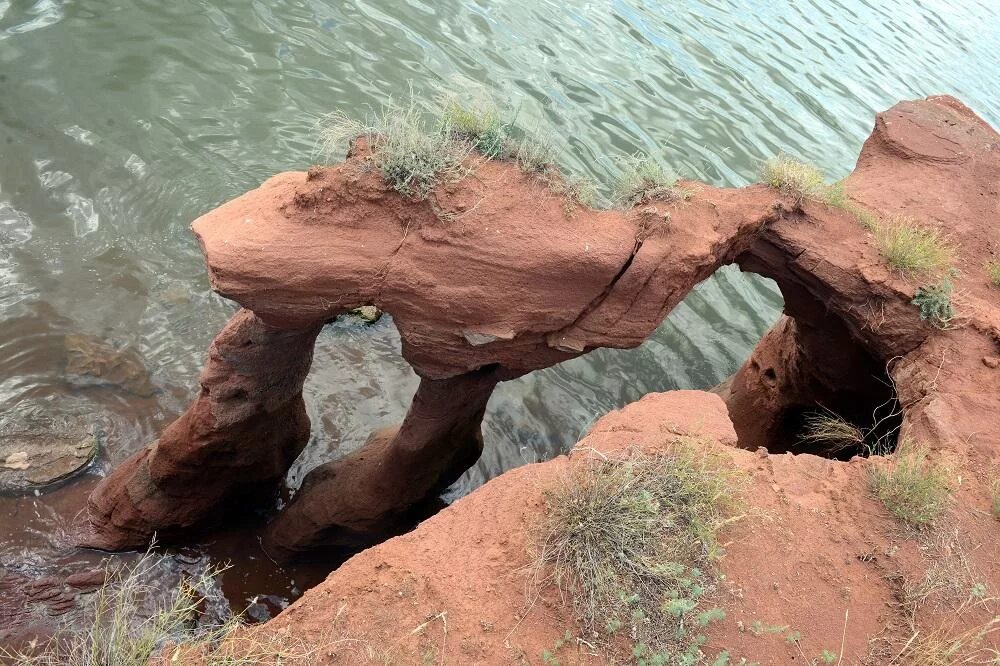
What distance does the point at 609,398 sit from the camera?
9398 millimetres

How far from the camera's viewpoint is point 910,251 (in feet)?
19.6

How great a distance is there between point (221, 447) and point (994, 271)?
6.84m

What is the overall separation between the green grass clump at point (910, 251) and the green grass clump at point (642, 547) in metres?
3.00

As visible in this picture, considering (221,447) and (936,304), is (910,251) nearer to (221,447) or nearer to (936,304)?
(936,304)

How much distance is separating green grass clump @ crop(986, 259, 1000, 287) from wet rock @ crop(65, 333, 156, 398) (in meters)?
8.24

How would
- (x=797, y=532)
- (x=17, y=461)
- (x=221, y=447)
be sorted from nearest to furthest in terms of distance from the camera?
(x=797, y=532) < (x=221, y=447) < (x=17, y=461)

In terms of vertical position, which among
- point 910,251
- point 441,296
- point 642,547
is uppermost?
point 910,251

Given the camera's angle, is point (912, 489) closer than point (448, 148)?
Yes

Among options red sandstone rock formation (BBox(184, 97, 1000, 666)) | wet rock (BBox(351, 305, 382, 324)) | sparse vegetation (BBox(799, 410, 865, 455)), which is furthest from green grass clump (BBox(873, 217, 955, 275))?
wet rock (BBox(351, 305, 382, 324))

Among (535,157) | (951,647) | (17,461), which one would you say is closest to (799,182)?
(535,157)

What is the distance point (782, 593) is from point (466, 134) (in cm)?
348

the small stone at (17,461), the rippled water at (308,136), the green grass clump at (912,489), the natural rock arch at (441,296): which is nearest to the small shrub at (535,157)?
the natural rock arch at (441,296)

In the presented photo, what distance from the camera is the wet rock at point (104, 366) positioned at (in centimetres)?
810

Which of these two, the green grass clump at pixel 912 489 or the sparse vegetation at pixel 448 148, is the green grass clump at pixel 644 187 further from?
the green grass clump at pixel 912 489
